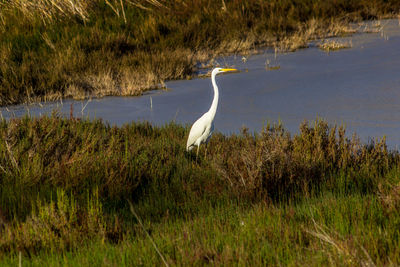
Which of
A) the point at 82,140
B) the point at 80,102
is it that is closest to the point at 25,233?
the point at 82,140

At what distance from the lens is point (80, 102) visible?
34.6 feet

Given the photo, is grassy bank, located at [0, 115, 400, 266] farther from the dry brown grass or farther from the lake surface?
the dry brown grass

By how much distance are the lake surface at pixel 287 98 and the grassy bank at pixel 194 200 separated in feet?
4.19

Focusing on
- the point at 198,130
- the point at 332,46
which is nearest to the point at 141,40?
the point at 332,46

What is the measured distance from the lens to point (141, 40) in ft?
47.5

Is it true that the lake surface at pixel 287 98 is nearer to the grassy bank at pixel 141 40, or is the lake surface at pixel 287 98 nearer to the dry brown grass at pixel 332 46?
the dry brown grass at pixel 332 46

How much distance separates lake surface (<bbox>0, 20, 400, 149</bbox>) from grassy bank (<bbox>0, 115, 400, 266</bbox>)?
1.28 meters

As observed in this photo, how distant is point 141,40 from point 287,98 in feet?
17.9

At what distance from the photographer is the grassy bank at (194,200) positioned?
A: 3.43m

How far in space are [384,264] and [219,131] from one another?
500 cm

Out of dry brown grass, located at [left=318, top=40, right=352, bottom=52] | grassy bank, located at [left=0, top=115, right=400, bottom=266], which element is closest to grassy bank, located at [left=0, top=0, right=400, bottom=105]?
dry brown grass, located at [left=318, top=40, right=352, bottom=52]

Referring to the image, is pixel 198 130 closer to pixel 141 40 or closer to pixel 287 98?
pixel 287 98

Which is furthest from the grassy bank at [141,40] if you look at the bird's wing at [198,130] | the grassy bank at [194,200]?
the grassy bank at [194,200]

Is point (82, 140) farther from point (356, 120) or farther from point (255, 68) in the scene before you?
point (255, 68)
